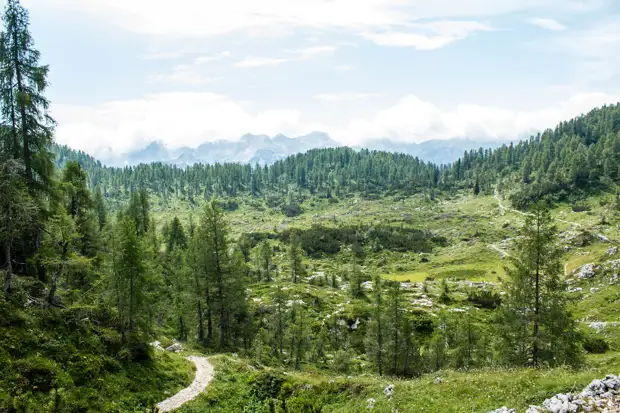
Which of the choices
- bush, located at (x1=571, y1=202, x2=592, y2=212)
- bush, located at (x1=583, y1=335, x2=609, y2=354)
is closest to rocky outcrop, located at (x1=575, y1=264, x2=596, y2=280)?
bush, located at (x1=583, y1=335, x2=609, y2=354)

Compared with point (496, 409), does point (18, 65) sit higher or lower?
higher

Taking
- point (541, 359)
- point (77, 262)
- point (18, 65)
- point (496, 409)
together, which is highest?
point (18, 65)

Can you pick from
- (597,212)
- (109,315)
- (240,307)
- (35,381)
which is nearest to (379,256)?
(597,212)

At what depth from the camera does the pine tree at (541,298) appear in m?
29.7

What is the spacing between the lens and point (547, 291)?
30422mm

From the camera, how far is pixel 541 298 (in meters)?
30.5

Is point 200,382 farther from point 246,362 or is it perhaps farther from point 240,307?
point 240,307

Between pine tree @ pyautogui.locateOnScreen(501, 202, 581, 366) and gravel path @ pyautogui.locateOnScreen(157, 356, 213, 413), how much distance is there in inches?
970

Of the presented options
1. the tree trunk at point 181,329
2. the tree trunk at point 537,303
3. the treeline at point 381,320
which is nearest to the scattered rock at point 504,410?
the treeline at point 381,320

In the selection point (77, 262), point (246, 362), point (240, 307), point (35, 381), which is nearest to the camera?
point (35, 381)

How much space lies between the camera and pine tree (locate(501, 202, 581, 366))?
97.5ft

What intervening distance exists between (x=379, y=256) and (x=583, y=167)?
369 ft

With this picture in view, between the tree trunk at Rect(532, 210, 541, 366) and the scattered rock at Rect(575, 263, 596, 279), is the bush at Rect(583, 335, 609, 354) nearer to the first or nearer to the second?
the tree trunk at Rect(532, 210, 541, 366)

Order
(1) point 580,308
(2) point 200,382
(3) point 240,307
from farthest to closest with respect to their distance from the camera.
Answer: (1) point 580,308
(3) point 240,307
(2) point 200,382
